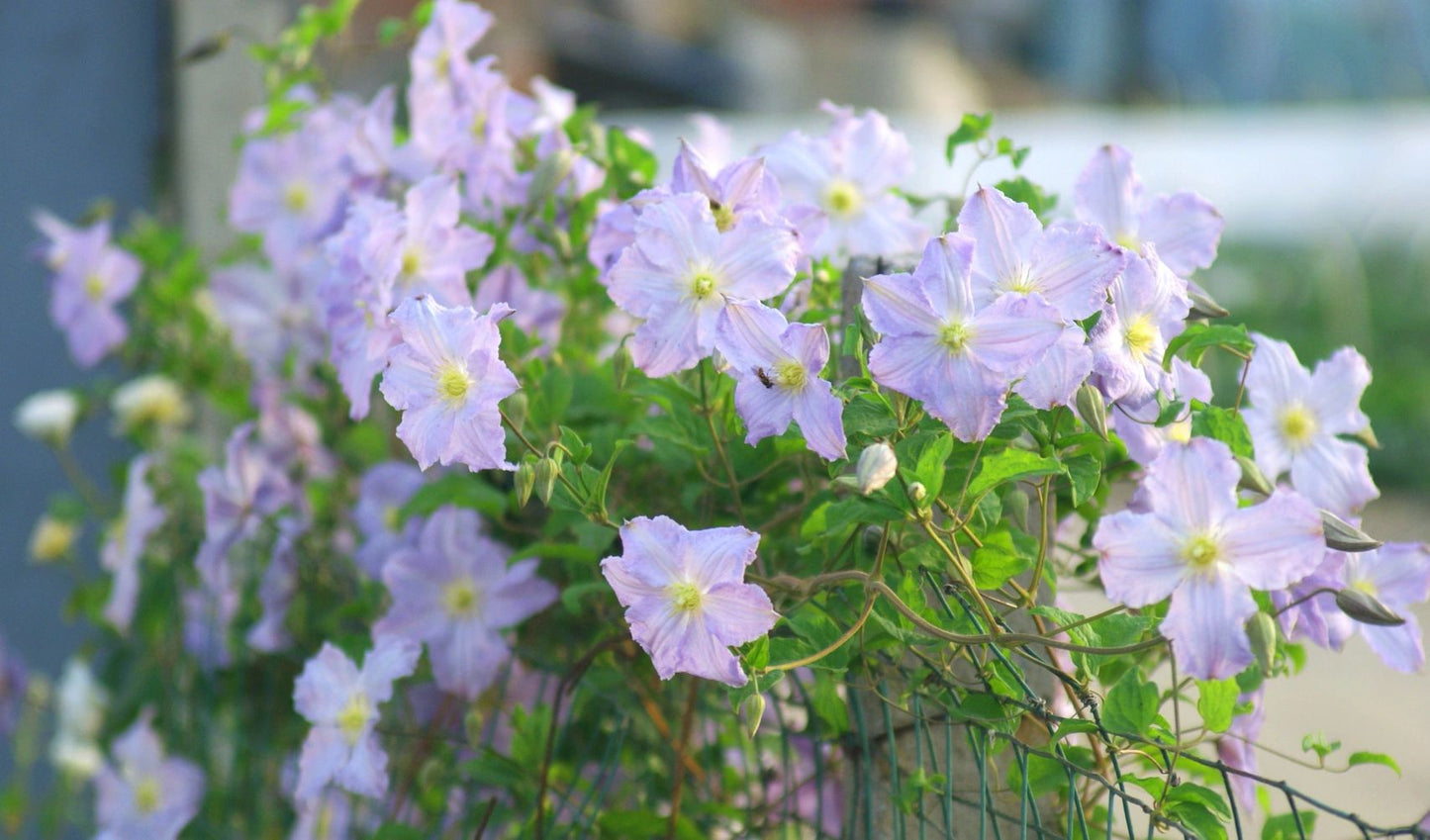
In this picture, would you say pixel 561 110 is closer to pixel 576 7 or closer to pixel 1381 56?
pixel 576 7

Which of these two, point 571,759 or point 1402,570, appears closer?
point 1402,570

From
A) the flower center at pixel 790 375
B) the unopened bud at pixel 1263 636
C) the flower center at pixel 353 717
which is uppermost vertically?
the flower center at pixel 790 375

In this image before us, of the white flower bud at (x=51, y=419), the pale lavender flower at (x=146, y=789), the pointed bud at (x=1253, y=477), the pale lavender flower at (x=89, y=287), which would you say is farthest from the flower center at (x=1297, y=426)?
the white flower bud at (x=51, y=419)

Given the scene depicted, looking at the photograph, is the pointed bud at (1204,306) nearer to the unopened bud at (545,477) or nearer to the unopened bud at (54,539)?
the unopened bud at (545,477)

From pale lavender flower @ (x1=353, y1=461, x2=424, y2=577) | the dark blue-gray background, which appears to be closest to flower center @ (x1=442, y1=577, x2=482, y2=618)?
pale lavender flower @ (x1=353, y1=461, x2=424, y2=577)

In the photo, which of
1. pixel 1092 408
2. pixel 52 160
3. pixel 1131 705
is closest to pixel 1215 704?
pixel 1131 705

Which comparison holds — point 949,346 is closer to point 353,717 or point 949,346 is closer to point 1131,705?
point 1131,705

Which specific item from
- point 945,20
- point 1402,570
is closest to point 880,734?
point 1402,570
